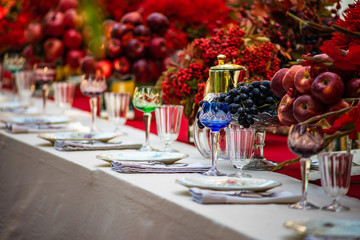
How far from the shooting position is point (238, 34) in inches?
72.4

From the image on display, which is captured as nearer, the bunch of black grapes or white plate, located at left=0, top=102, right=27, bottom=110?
the bunch of black grapes

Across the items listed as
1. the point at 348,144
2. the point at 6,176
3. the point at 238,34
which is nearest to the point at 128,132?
the point at 6,176

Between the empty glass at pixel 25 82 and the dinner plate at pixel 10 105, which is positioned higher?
the empty glass at pixel 25 82

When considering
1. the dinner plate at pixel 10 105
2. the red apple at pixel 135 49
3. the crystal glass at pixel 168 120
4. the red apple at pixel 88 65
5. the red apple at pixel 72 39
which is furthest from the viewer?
the red apple at pixel 72 39

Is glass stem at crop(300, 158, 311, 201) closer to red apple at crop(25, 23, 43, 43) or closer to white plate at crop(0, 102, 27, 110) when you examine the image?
white plate at crop(0, 102, 27, 110)

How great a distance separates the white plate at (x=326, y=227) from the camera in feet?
2.60

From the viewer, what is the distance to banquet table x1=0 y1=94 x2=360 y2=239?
966mm

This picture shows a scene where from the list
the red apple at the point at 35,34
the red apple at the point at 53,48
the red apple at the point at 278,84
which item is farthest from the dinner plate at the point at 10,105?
the red apple at the point at 278,84

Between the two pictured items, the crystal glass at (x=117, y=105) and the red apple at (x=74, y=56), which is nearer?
the crystal glass at (x=117, y=105)

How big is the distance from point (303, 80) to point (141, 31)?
4.97ft

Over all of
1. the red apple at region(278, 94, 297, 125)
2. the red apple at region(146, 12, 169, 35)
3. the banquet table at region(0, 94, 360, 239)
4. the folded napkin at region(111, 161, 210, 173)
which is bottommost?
the banquet table at region(0, 94, 360, 239)

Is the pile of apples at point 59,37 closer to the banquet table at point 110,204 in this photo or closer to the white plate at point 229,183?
the banquet table at point 110,204

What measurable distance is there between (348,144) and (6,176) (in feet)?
4.25

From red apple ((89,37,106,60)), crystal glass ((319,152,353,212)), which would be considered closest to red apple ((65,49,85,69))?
crystal glass ((319,152,353,212))
